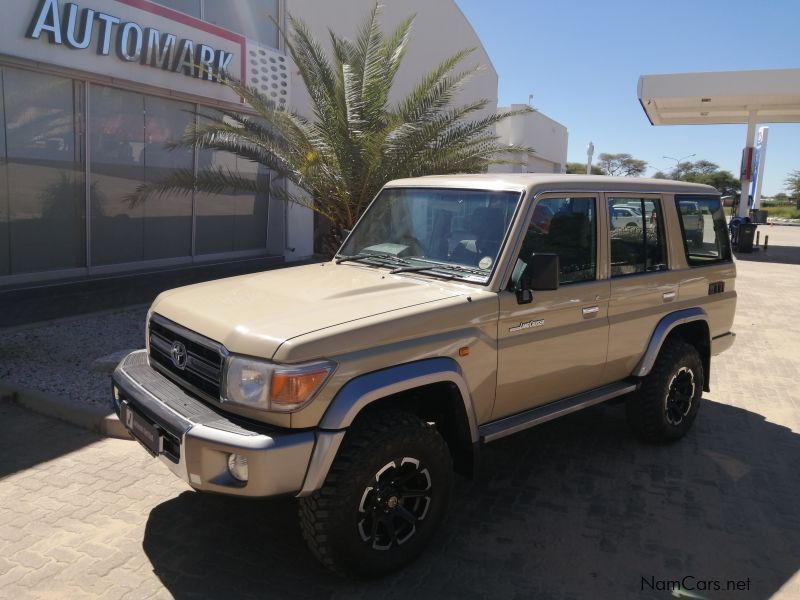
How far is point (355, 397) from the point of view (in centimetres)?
292

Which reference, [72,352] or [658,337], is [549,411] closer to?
[658,337]

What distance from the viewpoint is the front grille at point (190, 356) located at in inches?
122

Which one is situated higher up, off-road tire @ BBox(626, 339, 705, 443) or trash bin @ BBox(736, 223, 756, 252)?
trash bin @ BBox(736, 223, 756, 252)

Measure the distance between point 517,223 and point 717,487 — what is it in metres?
2.33

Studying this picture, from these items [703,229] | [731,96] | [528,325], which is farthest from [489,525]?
[731,96]

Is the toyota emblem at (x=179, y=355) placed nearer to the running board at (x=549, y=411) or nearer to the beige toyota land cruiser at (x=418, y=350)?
the beige toyota land cruiser at (x=418, y=350)

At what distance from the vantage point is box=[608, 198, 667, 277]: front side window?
444 cm

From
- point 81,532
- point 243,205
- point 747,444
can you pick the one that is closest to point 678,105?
point 243,205

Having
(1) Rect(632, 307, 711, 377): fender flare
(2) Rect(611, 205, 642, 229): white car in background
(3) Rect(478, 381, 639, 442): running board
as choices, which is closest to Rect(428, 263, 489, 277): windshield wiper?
(3) Rect(478, 381, 639, 442): running board

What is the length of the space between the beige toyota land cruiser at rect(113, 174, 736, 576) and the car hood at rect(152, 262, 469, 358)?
0.05 ft

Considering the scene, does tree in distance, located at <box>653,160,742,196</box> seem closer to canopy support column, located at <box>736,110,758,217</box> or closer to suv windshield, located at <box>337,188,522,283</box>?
canopy support column, located at <box>736,110,758,217</box>

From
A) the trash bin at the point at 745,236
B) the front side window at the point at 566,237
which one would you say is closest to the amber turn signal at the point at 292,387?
the front side window at the point at 566,237

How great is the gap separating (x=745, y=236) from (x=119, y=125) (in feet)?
69.7

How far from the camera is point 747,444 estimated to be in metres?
5.21
